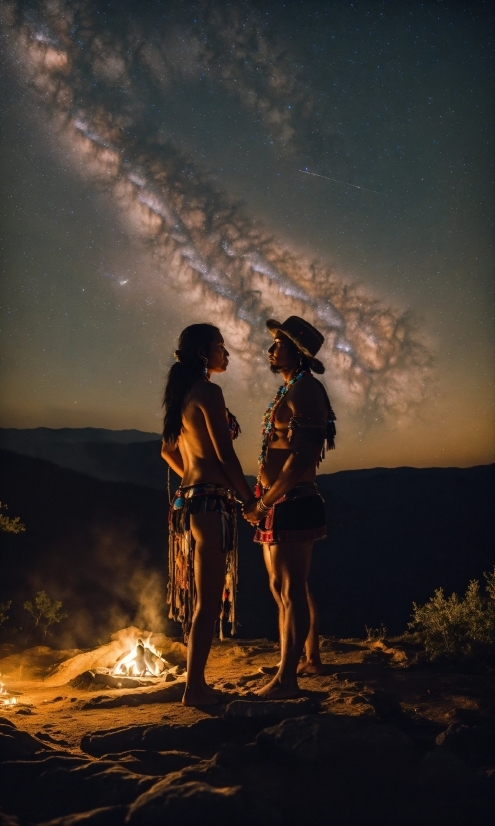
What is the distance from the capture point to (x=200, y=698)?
4035mm

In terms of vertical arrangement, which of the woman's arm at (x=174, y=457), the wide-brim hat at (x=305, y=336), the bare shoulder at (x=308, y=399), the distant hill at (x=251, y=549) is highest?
the wide-brim hat at (x=305, y=336)

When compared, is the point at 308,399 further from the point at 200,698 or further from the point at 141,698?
the point at 141,698

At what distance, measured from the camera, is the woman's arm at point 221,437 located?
4270 millimetres

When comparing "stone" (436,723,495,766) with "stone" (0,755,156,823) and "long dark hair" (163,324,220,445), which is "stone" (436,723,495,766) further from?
"long dark hair" (163,324,220,445)

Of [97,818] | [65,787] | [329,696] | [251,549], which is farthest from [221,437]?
[251,549]

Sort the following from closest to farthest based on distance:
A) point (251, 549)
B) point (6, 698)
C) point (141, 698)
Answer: point (141, 698) < point (6, 698) < point (251, 549)

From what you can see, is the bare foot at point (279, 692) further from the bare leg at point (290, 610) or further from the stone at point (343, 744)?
the stone at point (343, 744)

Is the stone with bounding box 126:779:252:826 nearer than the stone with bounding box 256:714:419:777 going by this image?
Yes

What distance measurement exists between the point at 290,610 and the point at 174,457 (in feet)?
4.72

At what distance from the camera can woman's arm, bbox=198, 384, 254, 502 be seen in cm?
427

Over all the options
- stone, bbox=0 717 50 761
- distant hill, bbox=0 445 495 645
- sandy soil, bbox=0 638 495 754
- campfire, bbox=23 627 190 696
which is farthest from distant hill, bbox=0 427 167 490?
stone, bbox=0 717 50 761

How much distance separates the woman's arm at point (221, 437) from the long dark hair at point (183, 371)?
0.20m

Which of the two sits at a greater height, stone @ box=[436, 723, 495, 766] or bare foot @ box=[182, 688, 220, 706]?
stone @ box=[436, 723, 495, 766]

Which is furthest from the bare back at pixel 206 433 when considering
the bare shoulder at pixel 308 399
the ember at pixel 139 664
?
the ember at pixel 139 664
